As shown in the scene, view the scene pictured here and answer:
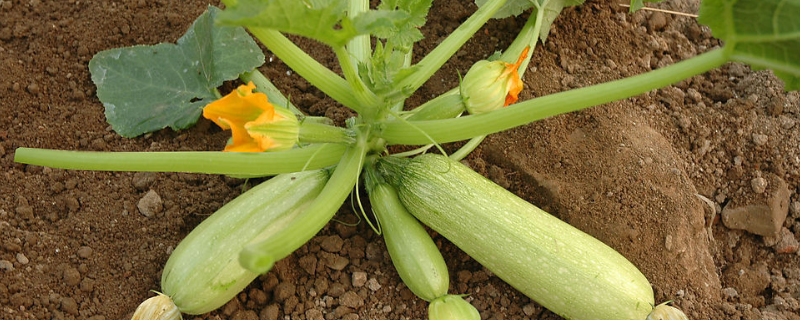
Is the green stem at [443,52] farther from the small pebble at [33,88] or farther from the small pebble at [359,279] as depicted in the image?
the small pebble at [33,88]

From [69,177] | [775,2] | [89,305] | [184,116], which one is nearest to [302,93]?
[184,116]

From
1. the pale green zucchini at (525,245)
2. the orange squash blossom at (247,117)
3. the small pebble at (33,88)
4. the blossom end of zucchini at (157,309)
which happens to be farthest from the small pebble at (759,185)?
the small pebble at (33,88)

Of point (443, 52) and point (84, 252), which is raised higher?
point (443, 52)

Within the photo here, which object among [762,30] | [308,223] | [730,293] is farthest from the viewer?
[730,293]

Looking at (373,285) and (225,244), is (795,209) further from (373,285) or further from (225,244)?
(225,244)

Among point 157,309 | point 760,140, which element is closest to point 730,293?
point 760,140

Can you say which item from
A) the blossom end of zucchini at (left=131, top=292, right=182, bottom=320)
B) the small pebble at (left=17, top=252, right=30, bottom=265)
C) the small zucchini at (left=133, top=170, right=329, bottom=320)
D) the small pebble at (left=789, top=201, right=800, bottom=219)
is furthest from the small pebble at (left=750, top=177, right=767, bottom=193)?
the small pebble at (left=17, top=252, right=30, bottom=265)

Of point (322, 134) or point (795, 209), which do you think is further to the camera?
point (795, 209)
